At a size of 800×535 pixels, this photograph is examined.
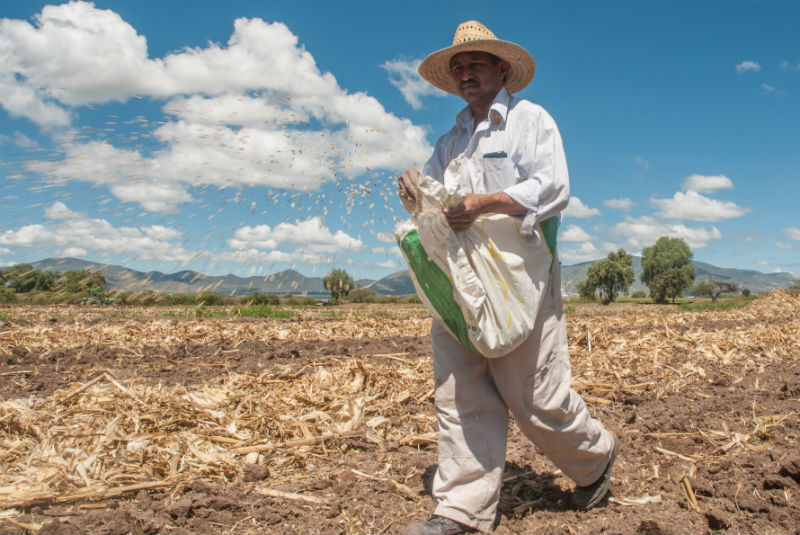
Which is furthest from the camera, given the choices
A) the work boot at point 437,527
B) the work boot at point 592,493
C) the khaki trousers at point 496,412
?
the work boot at point 592,493

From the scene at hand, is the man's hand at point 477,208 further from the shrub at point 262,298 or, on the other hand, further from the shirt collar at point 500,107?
the shrub at point 262,298

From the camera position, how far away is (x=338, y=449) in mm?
3568

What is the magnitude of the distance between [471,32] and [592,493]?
7.61ft

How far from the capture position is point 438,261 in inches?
88.7

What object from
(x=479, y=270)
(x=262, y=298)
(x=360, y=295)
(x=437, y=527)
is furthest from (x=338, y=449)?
(x=360, y=295)

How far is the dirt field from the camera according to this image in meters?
2.58

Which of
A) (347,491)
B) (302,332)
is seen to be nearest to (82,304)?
(302,332)

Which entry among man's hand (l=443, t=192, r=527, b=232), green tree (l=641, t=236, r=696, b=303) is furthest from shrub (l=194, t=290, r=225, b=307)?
green tree (l=641, t=236, r=696, b=303)

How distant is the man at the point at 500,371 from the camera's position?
2387 mm

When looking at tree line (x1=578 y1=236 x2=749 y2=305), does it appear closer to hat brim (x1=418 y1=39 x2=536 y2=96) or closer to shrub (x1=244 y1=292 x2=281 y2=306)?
shrub (x1=244 y1=292 x2=281 y2=306)

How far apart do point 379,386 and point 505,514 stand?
2332mm

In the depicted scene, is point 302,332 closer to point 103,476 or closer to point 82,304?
point 103,476

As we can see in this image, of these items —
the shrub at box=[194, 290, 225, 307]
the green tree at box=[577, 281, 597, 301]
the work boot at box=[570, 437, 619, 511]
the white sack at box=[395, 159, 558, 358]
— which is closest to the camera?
the white sack at box=[395, 159, 558, 358]

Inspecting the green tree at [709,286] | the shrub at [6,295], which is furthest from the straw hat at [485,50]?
the green tree at [709,286]
